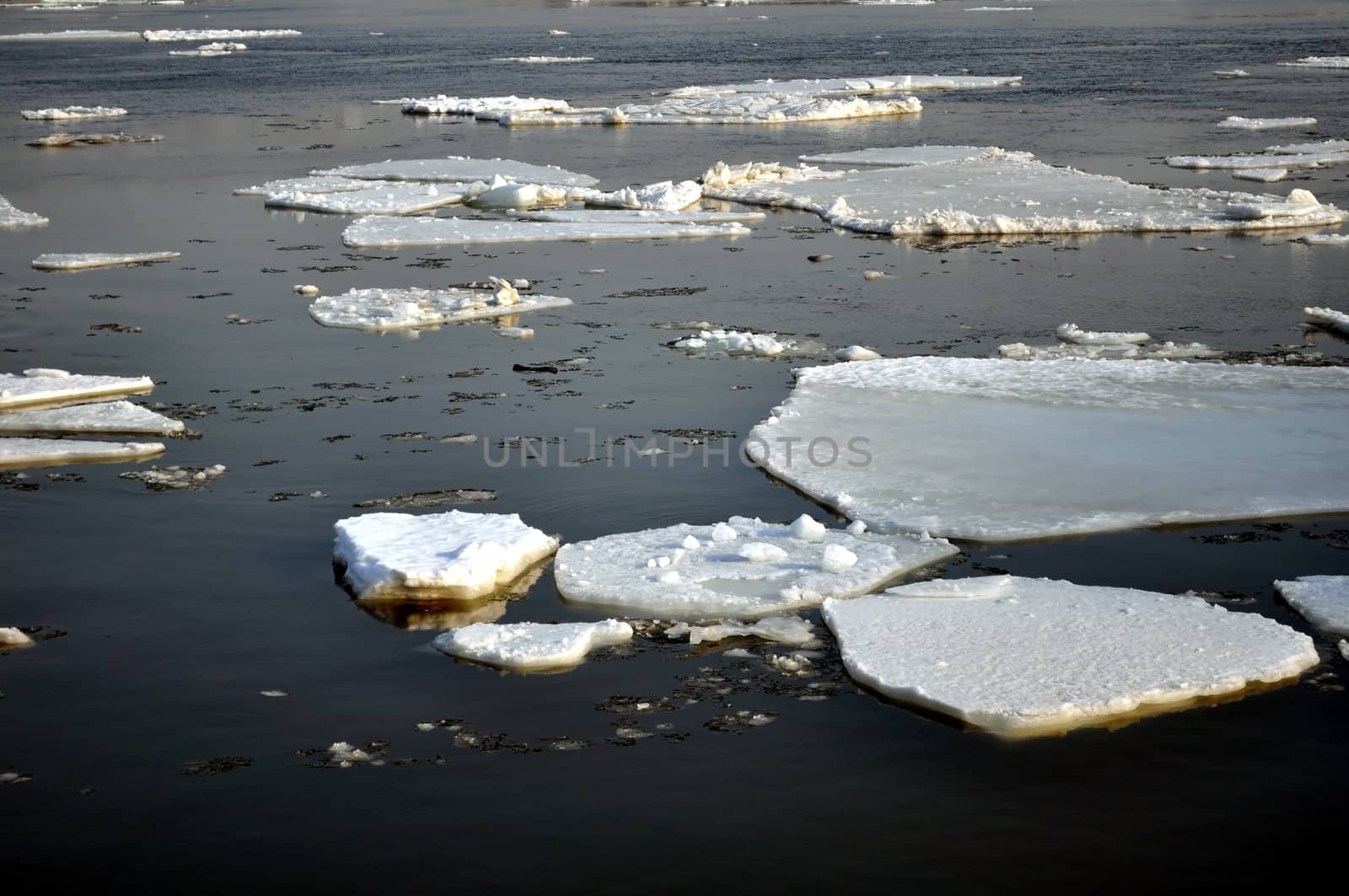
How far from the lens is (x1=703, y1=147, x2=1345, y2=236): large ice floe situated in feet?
41.3

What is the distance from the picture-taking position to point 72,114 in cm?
2352

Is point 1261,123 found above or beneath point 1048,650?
above

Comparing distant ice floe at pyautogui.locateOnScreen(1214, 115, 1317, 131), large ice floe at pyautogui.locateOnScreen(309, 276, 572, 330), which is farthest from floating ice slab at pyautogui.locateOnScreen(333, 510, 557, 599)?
distant ice floe at pyautogui.locateOnScreen(1214, 115, 1317, 131)

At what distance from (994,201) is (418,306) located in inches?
230

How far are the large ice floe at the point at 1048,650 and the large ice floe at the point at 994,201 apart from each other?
772cm

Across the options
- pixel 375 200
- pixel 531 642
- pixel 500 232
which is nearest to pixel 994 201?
pixel 500 232

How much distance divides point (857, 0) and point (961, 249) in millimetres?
57500

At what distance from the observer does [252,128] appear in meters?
21.9

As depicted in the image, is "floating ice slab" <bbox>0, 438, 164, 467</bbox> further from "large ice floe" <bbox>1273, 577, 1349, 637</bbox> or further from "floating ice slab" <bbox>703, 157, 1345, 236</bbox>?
"floating ice slab" <bbox>703, 157, 1345, 236</bbox>

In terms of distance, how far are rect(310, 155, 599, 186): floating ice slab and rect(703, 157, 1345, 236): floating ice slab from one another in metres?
1.60

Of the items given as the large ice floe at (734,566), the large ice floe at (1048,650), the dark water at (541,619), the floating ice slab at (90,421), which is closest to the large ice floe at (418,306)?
the dark water at (541,619)

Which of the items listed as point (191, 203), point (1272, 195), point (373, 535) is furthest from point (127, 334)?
point (1272, 195)

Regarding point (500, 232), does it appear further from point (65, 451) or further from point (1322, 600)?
point (1322, 600)

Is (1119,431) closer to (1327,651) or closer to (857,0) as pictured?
(1327,651)
